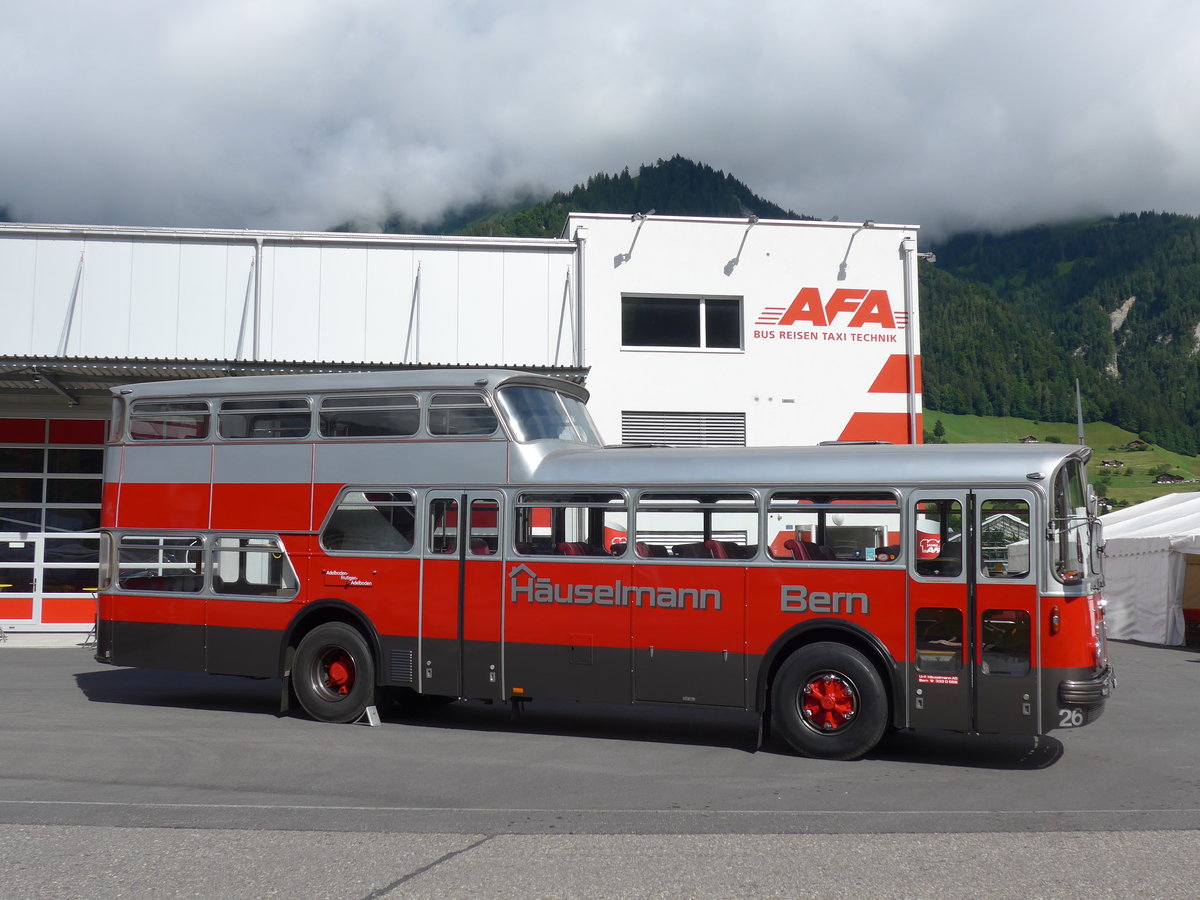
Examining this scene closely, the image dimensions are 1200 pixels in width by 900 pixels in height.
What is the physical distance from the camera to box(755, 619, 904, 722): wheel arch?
943 cm

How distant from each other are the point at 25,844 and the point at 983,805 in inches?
243

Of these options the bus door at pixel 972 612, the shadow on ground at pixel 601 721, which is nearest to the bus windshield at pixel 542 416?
the shadow on ground at pixel 601 721

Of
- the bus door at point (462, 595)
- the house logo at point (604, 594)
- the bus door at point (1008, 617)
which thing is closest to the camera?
the bus door at point (1008, 617)

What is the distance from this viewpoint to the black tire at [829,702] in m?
9.43

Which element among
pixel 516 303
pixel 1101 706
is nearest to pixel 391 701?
pixel 1101 706

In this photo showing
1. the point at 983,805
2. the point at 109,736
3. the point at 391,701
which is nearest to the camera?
the point at 983,805

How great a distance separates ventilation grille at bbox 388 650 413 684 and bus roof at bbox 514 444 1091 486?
216 centimetres

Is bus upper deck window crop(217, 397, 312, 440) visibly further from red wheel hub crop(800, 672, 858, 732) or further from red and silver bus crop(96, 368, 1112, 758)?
red wheel hub crop(800, 672, 858, 732)

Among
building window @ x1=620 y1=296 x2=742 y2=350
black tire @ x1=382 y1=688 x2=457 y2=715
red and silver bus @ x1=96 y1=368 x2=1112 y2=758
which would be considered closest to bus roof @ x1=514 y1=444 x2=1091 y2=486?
red and silver bus @ x1=96 y1=368 x2=1112 y2=758

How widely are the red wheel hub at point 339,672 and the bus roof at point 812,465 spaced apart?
2789 mm

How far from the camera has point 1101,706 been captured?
29.8ft

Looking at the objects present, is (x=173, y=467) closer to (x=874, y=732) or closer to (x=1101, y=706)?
(x=874, y=732)

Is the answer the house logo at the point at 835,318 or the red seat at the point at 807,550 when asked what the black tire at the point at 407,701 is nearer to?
the red seat at the point at 807,550

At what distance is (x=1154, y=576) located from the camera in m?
23.1
